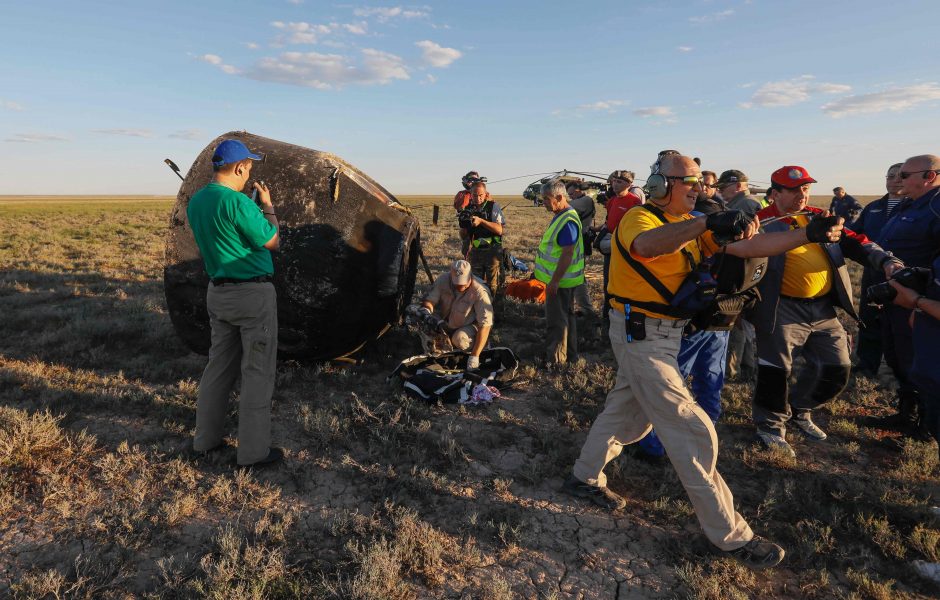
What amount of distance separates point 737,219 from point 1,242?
22.4 meters

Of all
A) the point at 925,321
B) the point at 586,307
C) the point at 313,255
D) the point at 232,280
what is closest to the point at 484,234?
the point at 586,307

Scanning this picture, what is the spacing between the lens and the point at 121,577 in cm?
299

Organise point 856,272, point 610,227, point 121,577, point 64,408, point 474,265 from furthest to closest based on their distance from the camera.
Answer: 1. point 856,272
2. point 474,265
3. point 610,227
4. point 64,408
5. point 121,577

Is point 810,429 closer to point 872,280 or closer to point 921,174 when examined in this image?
point 872,280

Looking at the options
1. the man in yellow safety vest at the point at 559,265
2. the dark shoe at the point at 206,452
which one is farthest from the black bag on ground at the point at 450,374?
the dark shoe at the point at 206,452

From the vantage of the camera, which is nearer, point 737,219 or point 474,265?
point 737,219

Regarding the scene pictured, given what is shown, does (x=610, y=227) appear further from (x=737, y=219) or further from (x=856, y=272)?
(x=856, y=272)

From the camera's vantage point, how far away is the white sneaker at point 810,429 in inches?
188

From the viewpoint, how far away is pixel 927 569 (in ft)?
10.3

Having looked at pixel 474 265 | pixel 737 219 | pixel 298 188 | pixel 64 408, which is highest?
pixel 298 188

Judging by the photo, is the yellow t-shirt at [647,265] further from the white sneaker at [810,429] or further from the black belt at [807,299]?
the white sneaker at [810,429]

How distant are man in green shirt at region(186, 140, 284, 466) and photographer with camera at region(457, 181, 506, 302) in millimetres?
4394

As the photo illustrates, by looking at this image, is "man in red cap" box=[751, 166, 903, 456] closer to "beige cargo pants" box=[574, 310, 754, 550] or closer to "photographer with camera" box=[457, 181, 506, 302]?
"beige cargo pants" box=[574, 310, 754, 550]

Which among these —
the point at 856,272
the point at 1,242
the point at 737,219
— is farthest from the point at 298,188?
the point at 1,242
